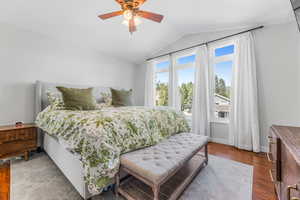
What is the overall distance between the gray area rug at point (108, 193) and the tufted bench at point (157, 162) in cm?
19

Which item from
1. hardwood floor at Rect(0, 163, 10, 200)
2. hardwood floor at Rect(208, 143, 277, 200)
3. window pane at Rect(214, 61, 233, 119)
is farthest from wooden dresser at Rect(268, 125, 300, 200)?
hardwood floor at Rect(0, 163, 10, 200)

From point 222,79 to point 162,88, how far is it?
1806mm

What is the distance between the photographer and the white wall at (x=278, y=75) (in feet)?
7.52

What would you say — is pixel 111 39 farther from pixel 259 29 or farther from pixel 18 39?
pixel 259 29

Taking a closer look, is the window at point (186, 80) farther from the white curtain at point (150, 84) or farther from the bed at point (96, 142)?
the bed at point (96, 142)

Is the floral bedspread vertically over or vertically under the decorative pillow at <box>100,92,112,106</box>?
under

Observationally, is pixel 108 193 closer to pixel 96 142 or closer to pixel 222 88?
pixel 96 142

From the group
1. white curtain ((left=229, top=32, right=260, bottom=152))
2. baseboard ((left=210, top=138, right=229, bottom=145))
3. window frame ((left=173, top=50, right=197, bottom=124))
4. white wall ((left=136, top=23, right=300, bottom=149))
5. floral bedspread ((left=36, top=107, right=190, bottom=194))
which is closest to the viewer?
floral bedspread ((left=36, top=107, right=190, bottom=194))

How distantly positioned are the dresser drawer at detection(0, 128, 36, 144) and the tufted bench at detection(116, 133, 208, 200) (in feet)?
6.36

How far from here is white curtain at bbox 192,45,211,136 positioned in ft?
10.5

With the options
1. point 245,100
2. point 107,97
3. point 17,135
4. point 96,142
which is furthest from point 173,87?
point 17,135

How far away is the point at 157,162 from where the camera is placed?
126 cm

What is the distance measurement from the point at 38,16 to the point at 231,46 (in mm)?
3980

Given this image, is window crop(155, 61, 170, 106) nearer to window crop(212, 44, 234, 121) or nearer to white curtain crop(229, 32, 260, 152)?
window crop(212, 44, 234, 121)
